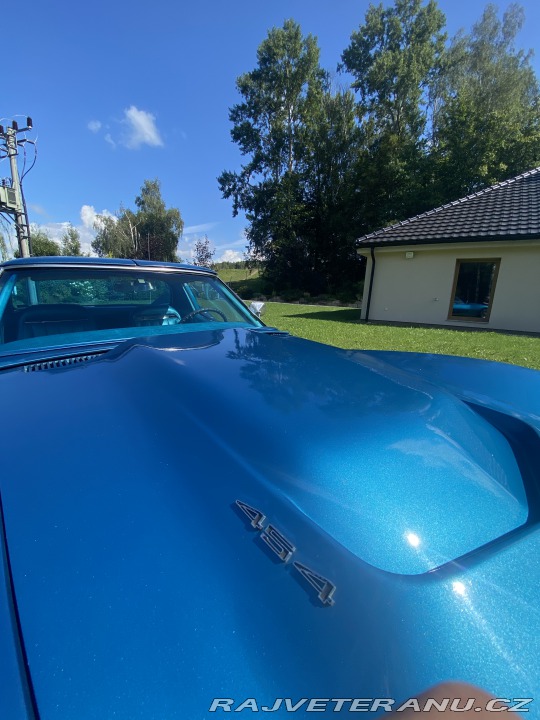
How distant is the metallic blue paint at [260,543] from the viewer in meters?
0.56

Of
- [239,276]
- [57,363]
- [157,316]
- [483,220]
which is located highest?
[483,220]

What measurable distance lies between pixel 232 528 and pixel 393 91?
108 feet

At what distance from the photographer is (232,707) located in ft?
1.75

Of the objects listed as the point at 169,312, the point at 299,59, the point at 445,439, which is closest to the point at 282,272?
the point at 299,59

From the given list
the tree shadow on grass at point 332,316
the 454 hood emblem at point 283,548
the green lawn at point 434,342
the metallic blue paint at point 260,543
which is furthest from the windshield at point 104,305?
the tree shadow on grass at point 332,316

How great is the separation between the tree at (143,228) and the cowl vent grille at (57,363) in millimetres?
44080

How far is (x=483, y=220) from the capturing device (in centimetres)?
1127

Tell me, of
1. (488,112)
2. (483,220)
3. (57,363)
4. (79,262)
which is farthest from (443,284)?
(488,112)

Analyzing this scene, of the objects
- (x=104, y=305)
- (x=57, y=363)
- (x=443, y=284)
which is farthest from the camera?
(x=443, y=284)

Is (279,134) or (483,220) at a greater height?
(279,134)

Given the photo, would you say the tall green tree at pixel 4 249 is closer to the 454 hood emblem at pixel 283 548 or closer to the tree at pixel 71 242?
the tree at pixel 71 242

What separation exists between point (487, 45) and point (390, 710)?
3772 cm

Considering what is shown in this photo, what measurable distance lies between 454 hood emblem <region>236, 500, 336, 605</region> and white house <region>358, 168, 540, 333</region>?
12.2 metres

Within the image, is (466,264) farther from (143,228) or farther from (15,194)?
(143,228)
